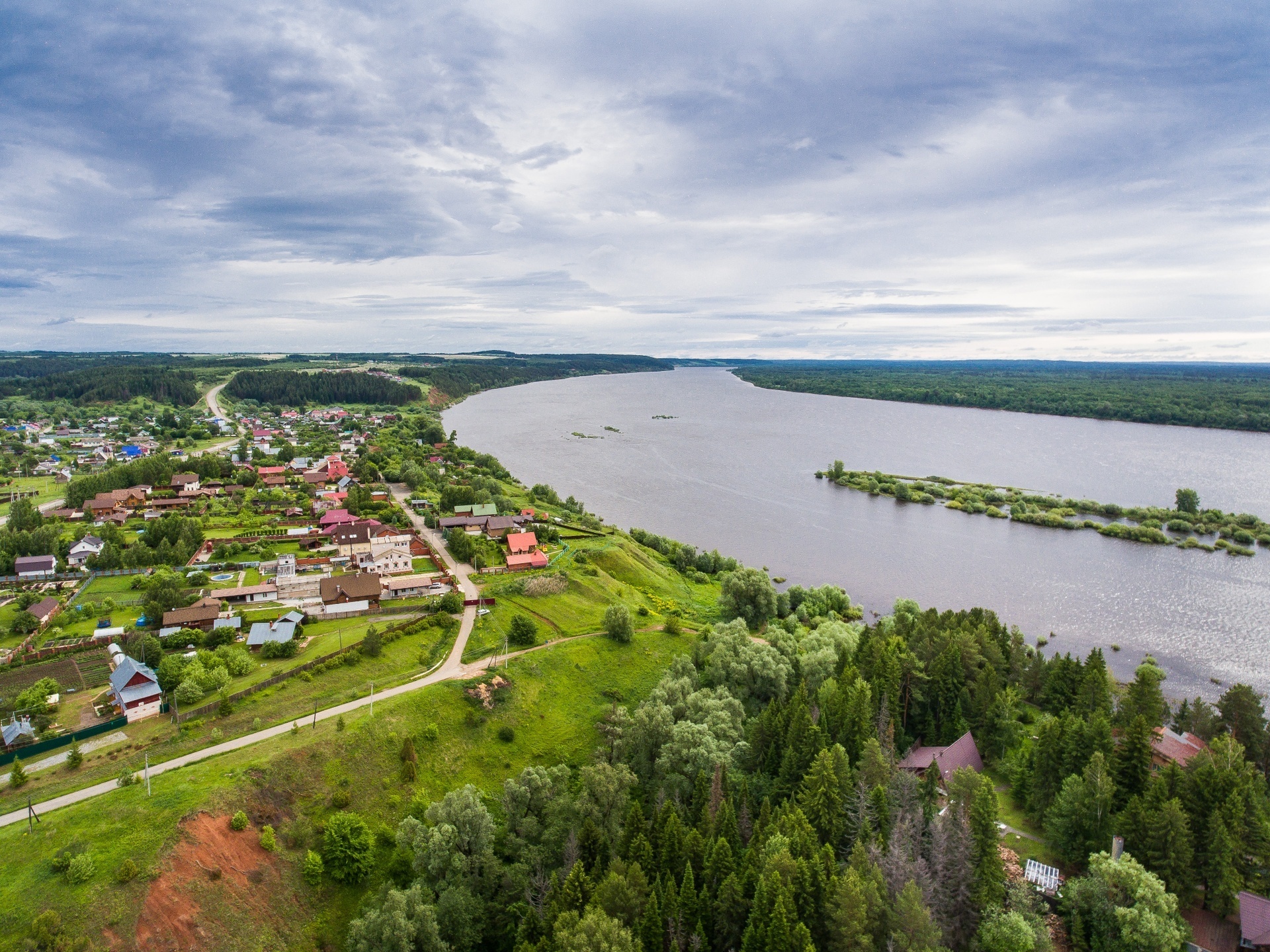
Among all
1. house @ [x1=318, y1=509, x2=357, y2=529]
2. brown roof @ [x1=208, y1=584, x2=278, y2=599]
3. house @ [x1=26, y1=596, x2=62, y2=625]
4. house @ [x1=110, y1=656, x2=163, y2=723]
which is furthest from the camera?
house @ [x1=318, y1=509, x2=357, y2=529]

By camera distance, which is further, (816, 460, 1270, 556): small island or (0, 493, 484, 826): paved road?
(816, 460, 1270, 556): small island

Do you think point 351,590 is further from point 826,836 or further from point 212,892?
point 826,836

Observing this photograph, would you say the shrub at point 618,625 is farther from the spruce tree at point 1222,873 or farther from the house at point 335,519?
the house at point 335,519

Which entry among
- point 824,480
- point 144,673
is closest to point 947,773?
point 144,673

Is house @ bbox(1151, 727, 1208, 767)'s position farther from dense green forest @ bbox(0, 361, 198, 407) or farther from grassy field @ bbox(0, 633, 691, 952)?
dense green forest @ bbox(0, 361, 198, 407)

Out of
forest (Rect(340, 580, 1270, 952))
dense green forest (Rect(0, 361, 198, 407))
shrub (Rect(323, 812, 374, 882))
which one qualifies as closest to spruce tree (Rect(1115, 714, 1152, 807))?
forest (Rect(340, 580, 1270, 952))

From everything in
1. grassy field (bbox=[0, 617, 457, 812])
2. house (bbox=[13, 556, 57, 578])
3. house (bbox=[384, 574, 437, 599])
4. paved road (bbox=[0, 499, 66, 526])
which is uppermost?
paved road (bbox=[0, 499, 66, 526])

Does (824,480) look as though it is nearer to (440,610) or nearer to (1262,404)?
(440,610)
